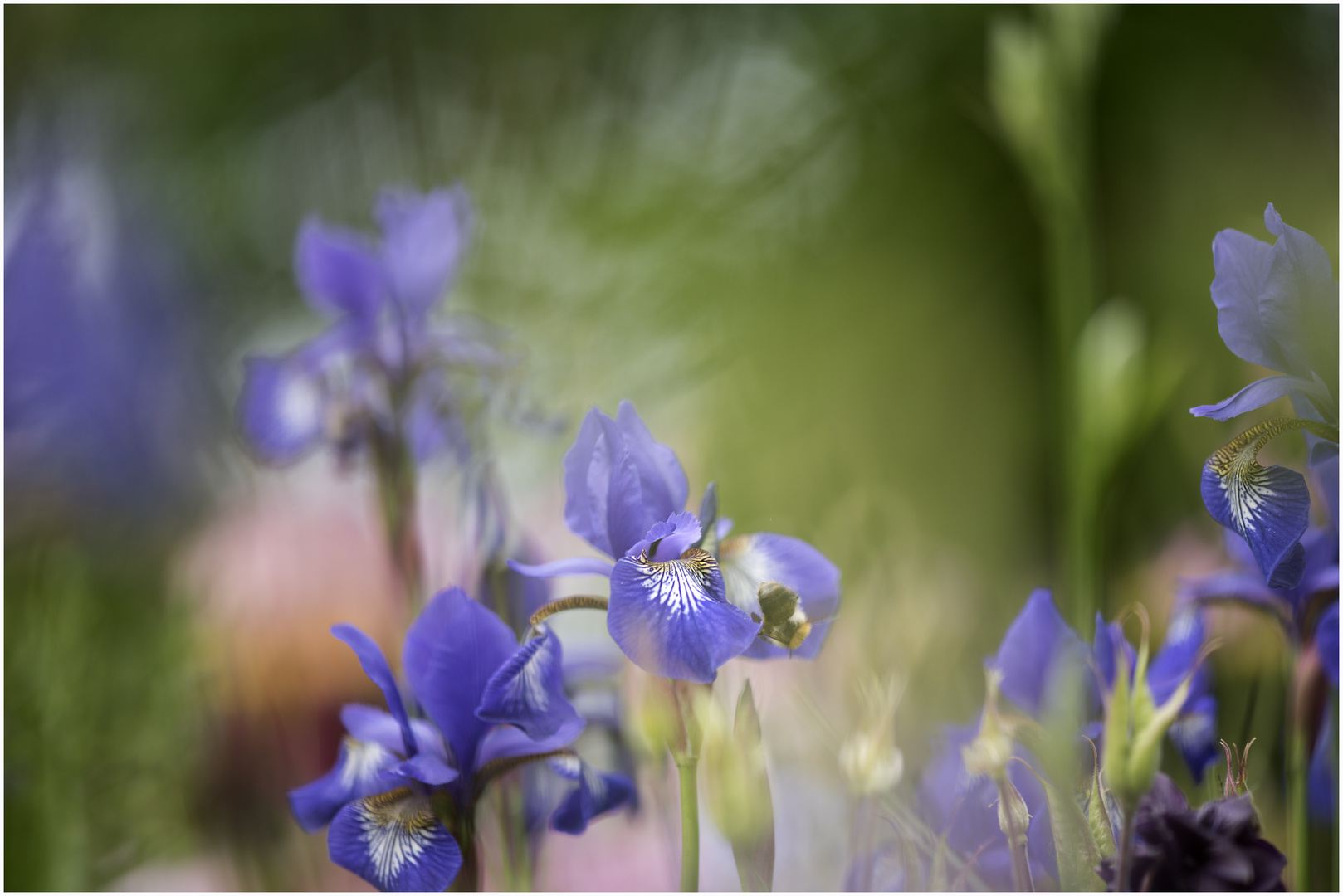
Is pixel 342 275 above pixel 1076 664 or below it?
above

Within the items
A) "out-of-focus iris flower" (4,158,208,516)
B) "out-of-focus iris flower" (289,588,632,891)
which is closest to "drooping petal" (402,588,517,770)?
"out-of-focus iris flower" (289,588,632,891)

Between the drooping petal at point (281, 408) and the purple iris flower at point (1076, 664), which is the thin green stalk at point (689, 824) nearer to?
the purple iris flower at point (1076, 664)


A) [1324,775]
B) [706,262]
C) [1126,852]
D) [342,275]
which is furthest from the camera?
[706,262]

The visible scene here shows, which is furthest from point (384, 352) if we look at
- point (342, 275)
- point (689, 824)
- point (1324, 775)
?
point (1324, 775)

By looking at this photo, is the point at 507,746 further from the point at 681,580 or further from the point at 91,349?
the point at 91,349

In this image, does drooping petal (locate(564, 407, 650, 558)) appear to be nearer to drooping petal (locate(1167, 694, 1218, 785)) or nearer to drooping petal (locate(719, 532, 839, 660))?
drooping petal (locate(719, 532, 839, 660))

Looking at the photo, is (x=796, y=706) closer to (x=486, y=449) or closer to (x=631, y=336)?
(x=486, y=449)

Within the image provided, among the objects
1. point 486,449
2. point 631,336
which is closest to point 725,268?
point 631,336
